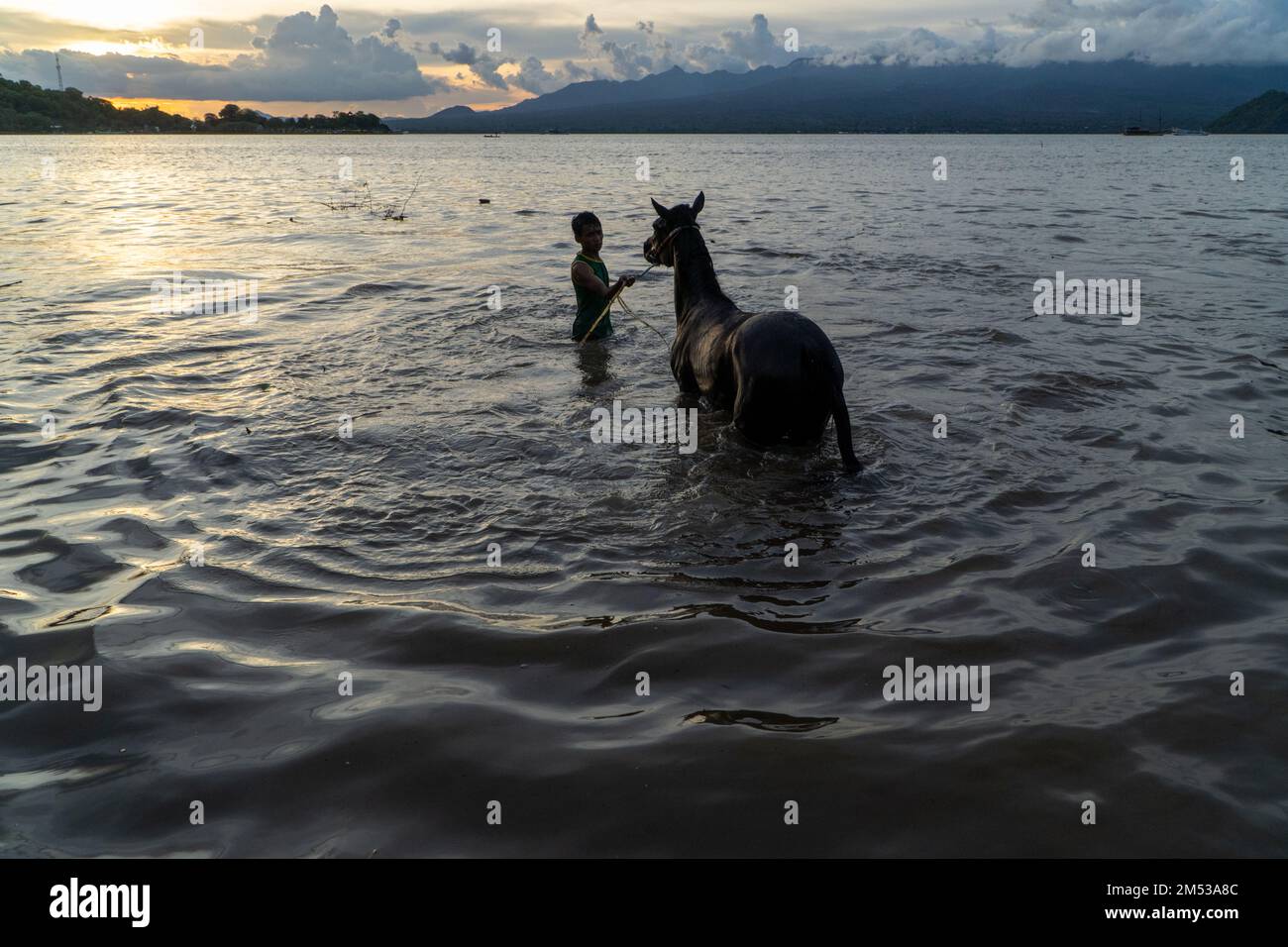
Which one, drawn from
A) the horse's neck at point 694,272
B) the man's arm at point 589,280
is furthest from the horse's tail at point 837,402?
the man's arm at point 589,280

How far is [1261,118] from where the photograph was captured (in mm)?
179250

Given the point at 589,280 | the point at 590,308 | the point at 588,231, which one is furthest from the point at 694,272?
the point at 590,308

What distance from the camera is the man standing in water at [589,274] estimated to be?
11.8 meters

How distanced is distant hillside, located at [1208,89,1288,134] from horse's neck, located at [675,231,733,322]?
711 feet

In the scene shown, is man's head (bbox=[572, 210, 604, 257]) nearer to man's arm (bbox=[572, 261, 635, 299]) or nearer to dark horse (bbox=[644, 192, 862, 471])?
man's arm (bbox=[572, 261, 635, 299])

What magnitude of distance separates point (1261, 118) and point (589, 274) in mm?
222814

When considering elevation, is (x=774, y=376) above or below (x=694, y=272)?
below

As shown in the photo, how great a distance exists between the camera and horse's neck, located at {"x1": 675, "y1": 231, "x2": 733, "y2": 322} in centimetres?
930

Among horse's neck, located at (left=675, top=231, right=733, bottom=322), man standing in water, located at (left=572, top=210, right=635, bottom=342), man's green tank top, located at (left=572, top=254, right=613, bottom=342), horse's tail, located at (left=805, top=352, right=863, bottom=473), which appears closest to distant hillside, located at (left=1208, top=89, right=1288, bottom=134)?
man's green tank top, located at (left=572, top=254, right=613, bottom=342)

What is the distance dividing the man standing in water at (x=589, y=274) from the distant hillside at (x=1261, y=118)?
706ft

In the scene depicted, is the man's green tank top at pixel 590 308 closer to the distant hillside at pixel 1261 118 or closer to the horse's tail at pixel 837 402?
the horse's tail at pixel 837 402

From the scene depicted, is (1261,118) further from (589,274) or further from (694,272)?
(694,272)
